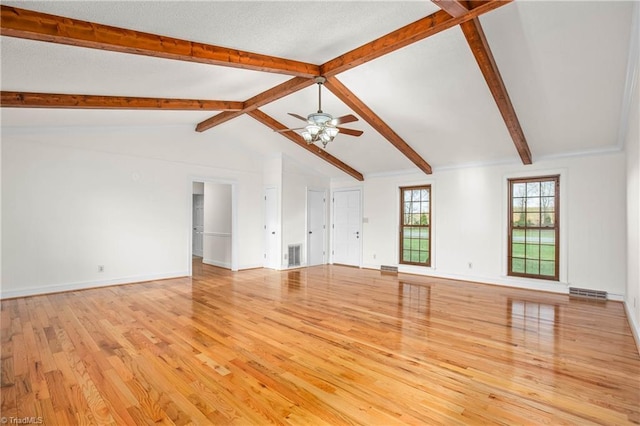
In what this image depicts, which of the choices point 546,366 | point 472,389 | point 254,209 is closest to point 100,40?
point 472,389

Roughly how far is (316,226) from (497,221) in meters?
4.43

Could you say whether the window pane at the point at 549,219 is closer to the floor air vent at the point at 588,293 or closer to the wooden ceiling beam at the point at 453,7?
the floor air vent at the point at 588,293

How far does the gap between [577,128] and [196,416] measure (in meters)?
6.07

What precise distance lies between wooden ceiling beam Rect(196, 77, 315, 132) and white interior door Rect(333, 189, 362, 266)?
3.96 meters

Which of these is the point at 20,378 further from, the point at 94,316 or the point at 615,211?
the point at 615,211

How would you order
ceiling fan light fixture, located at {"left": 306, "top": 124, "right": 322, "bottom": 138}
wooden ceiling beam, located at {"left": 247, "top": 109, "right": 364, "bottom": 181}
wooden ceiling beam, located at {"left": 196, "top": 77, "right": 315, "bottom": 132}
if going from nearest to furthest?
ceiling fan light fixture, located at {"left": 306, "top": 124, "right": 322, "bottom": 138} < wooden ceiling beam, located at {"left": 196, "top": 77, "right": 315, "bottom": 132} < wooden ceiling beam, located at {"left": 247, "top": 109, "right": 364, "bottom": 181}

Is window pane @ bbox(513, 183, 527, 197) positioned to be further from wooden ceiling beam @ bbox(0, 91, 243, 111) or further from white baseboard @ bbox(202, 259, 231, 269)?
white baseboard @ bbox(202, 259, 231, 269)

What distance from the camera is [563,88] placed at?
4020 millimetres

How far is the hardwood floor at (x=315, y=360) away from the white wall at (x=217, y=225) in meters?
3.04

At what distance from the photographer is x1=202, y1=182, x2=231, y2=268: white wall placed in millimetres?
8109

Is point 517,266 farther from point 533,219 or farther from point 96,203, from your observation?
point 96,203

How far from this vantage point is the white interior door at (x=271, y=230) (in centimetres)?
787

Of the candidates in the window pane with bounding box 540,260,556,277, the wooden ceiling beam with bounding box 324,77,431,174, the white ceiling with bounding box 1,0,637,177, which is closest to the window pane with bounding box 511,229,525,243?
the window pane with bounding box 540,260,556,277

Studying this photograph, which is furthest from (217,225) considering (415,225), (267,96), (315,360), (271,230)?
(315,360)
